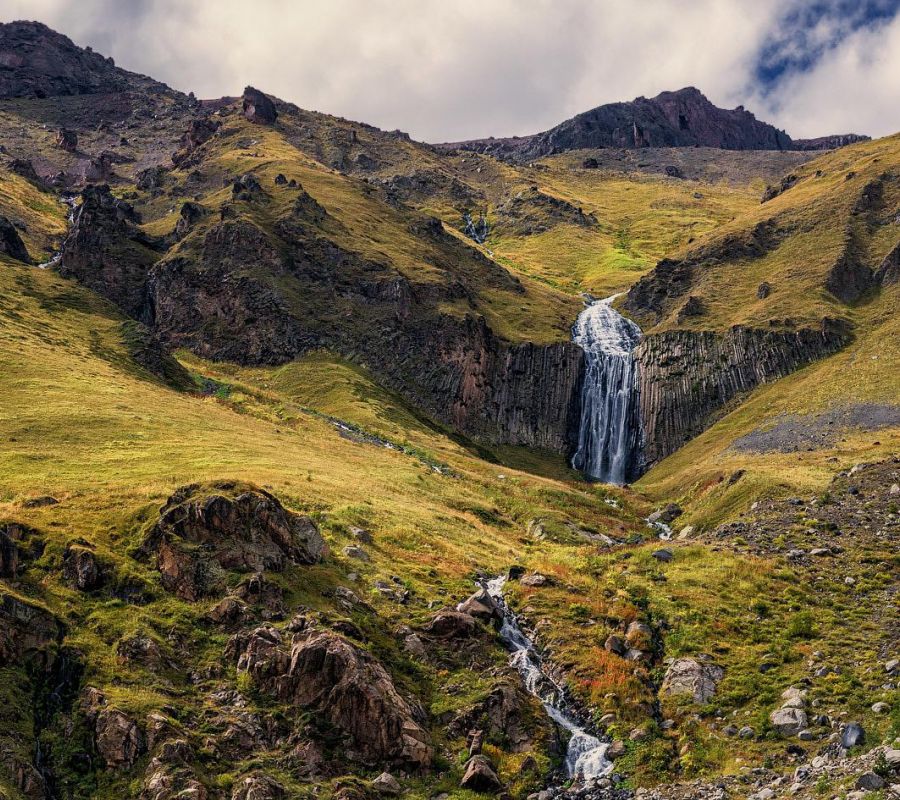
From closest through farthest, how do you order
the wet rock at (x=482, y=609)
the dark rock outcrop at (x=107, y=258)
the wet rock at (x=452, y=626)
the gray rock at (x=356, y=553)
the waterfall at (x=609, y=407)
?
1. the wet rock at (x=452, y=626)
2. the wet rock at (x=482, y=609)
3. the gray rock at (x=356, y=553)
4. the waterfall at (x=609, y=407)
5. the dark rock outcrop at (x=107, y=258)

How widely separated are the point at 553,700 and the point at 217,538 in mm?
14931

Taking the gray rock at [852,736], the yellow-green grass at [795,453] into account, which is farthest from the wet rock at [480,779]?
the yellow-green grass at [795,453]

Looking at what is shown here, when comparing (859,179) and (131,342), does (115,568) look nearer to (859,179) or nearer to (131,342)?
(131,342)

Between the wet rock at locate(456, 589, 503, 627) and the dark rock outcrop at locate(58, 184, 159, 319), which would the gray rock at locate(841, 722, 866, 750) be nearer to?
the wet rock at locate(456, 589, 503, 627)

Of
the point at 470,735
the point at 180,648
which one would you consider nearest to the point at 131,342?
the point at 180,648

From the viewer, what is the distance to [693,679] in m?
28.2

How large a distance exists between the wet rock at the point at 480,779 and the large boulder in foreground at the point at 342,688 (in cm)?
139

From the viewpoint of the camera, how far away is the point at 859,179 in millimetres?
124062

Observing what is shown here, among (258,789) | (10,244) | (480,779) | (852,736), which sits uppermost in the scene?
(10,244)

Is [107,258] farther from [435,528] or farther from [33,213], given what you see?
[435,528]

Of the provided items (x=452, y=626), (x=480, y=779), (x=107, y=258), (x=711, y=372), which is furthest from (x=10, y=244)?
(x=480, y=779)

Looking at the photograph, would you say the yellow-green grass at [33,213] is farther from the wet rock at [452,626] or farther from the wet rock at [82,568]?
the wet rock at [452,626]

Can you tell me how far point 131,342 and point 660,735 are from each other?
246 feet

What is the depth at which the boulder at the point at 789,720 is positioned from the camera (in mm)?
24188
